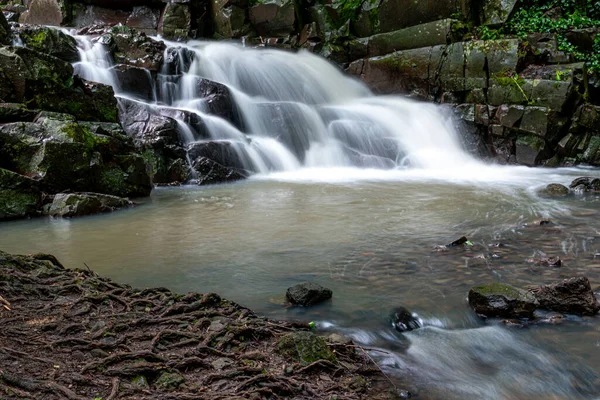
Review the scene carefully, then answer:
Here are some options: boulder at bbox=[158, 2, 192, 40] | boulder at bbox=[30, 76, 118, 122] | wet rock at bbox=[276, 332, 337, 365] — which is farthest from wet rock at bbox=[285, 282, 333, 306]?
boulder at bbox=[158, 2, 192, 40]

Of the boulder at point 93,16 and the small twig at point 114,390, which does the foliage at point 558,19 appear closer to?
the boulder at point 93,16

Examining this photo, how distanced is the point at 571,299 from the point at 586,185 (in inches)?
287

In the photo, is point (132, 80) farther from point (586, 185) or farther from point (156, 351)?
point (156, 351)

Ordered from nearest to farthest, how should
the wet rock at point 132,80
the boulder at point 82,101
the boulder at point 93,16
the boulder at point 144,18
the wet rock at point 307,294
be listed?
the wet rock at point 307,294
the boulder at point 82,101
the wet rock at point 132,80
the boulder at point 93,16
the boulder at point 144,18

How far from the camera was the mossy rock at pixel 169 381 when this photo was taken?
242cm

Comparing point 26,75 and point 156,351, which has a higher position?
point 26,75

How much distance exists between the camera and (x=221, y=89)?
45.1 ft

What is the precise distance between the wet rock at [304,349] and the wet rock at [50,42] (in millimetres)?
13153

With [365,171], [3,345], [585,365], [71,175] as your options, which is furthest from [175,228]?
[365,171]

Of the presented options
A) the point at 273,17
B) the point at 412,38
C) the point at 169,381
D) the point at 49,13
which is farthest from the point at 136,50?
the point at 169,381

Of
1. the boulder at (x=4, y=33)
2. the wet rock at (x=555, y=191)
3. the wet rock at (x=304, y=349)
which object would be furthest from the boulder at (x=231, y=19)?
the wet rock at (x=304, y=349)

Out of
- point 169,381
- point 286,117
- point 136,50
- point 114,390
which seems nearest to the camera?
point 114,390

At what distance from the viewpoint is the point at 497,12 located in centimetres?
1631

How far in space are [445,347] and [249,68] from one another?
14497 mm
